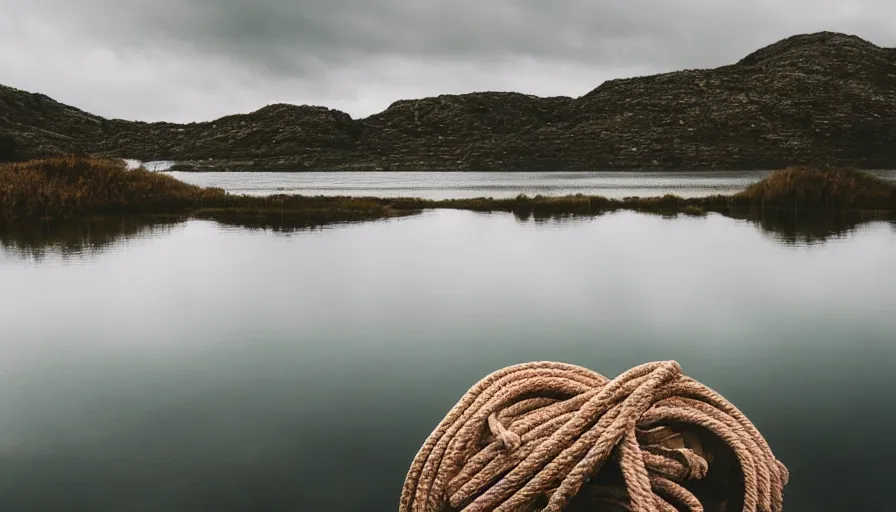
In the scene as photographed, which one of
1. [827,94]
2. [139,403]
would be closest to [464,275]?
[139,403]

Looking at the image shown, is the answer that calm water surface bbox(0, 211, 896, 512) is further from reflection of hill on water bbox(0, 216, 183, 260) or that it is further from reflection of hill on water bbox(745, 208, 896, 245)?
reflection of hill on water bbox(745, 208, 896, 245)

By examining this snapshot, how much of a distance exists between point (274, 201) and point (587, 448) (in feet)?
→ 115

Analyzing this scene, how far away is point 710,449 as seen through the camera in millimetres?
4387

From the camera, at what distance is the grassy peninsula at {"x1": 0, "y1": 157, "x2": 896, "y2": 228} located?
27.7 meters

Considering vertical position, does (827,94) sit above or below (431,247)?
above

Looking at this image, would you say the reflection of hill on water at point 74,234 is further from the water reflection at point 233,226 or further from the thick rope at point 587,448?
the thick rope at point 587,448

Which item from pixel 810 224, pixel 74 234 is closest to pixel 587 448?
pixel 74 234

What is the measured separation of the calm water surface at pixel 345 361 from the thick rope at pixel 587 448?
1632 mm

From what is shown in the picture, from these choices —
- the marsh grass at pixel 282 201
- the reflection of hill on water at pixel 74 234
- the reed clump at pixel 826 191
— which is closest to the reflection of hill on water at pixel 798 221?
the marsh grass at pixel 282 201

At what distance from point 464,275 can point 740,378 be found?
8.35 meters

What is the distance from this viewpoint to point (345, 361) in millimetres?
9164

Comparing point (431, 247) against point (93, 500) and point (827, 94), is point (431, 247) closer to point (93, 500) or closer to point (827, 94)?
point (93, 500)

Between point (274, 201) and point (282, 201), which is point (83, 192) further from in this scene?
point (282, 201)

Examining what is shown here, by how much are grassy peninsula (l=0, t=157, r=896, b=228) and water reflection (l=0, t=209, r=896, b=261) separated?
1.85 ft
